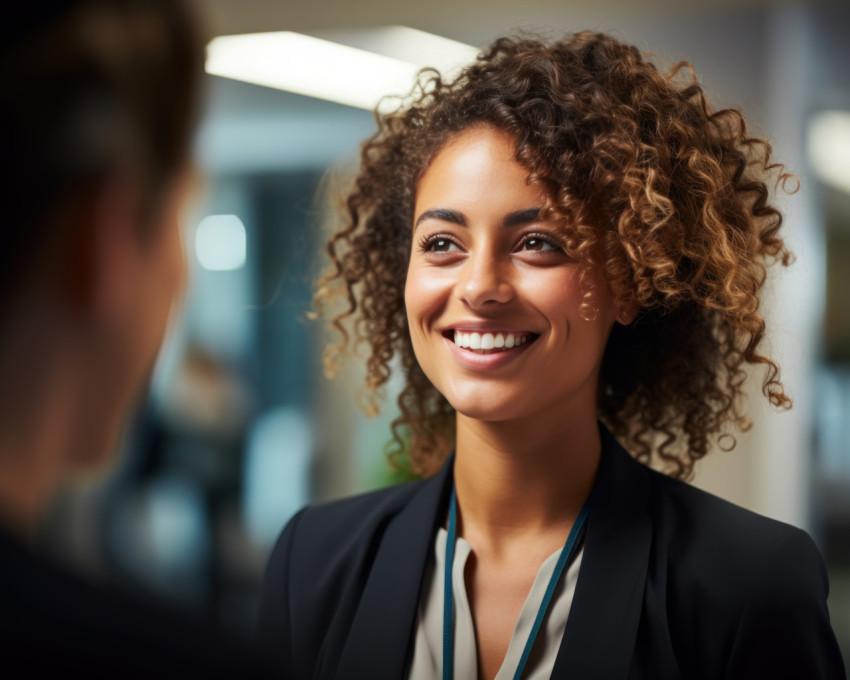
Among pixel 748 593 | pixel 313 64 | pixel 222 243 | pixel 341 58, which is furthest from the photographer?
pixel 222 243

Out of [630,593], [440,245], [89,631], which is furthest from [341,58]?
[89,631]

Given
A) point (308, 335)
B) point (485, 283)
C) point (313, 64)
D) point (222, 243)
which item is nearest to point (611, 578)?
point (485, 283)

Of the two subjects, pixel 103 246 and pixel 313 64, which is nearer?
pixel 103 246

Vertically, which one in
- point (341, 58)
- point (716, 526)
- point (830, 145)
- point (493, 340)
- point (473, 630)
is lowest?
point (473, 630)

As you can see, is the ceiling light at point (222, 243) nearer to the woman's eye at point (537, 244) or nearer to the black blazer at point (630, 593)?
the black blazer at point (630, 593)

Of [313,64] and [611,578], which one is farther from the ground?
[313,64]

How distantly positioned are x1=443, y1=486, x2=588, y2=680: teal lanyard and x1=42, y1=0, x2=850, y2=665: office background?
0.58 m

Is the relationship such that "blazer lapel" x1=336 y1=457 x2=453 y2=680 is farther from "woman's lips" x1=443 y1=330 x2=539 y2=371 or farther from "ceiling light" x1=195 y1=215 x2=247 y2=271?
"ceiling light" x1=195 y1=215 x2=247 y2=271

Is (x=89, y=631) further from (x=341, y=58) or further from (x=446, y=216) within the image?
(x=341, y=58)

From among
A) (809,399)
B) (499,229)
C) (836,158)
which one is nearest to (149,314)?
(499,229)

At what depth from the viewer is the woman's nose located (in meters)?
1.05

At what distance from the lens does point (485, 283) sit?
105cm

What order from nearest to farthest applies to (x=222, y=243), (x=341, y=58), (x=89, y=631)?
(x=89, y=631), (x=341, y=58), (x=222, y=243)

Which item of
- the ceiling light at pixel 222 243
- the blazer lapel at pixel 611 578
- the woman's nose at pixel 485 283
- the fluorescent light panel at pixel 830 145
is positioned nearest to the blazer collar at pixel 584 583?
the blazer lapel at pixel 611 578
